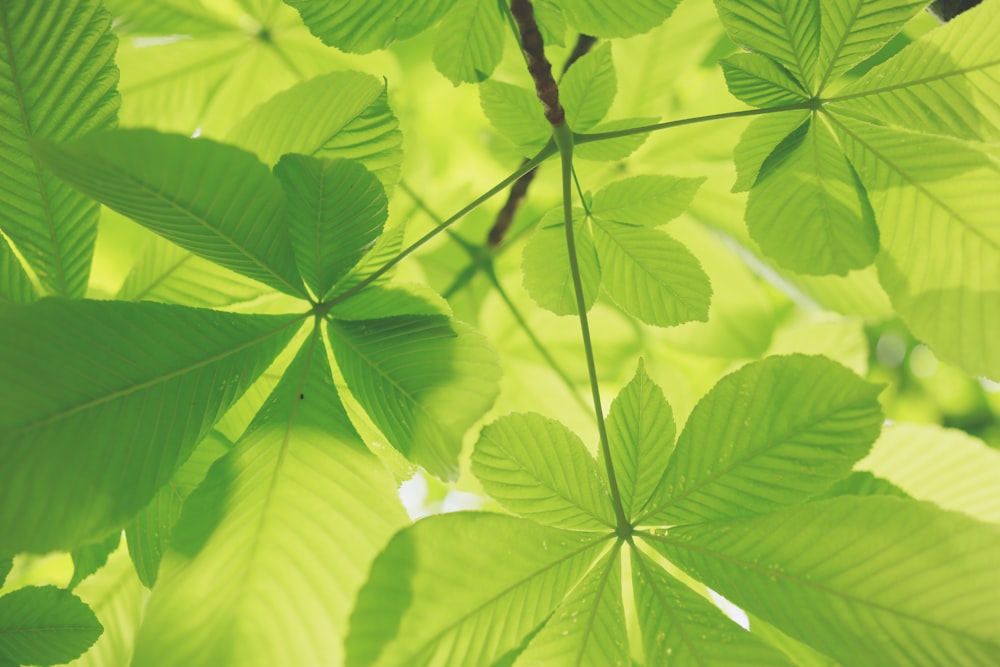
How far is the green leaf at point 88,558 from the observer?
3.31 feet

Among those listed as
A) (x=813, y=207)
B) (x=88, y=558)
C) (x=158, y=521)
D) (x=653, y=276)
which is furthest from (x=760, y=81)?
(x=88, y=558)

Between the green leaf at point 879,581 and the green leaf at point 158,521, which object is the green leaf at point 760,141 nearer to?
the green leaf at point 879,581

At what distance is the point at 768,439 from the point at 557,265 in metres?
0.41

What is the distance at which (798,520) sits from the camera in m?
0.82

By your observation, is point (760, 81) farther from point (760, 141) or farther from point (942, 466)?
point (942, 466)

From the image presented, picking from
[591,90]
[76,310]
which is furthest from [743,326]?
[76,310]

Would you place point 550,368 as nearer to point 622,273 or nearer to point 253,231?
point 622,273

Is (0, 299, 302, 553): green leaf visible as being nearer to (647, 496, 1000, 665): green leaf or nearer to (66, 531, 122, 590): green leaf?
(66, 531, 122, 590): green leaf

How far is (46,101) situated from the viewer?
2.74ft

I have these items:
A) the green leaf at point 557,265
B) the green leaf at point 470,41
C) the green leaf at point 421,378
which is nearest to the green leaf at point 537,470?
the green leaf at point 421,378

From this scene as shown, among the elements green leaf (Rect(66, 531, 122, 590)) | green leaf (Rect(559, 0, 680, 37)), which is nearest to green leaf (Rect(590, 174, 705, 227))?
green leaf (Rect(559, 0, 680, 37))

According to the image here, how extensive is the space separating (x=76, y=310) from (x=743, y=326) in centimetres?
141

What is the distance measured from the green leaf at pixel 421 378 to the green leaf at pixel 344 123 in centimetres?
21

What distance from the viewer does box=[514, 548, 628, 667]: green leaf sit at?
83 centimetres
